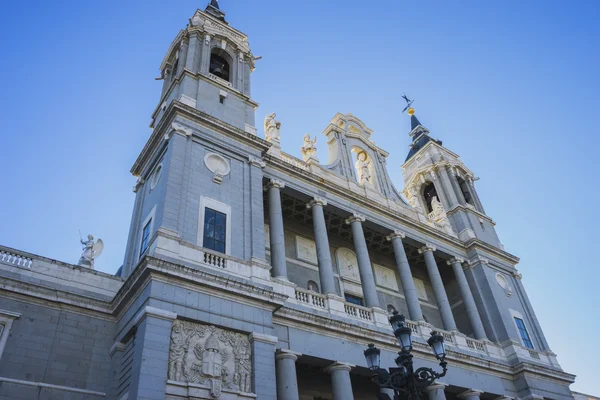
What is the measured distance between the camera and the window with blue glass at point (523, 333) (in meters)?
26.9

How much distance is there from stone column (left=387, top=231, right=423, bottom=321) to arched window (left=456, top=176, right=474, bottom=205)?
10451 millimetres

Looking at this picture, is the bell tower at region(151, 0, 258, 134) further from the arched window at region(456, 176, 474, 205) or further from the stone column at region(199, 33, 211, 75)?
the arched window at region(456, 176, 474, 205)

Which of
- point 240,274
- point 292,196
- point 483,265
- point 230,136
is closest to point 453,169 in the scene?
point 483,265

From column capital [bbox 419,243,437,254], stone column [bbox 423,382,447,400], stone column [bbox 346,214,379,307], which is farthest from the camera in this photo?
column capital [bbox 419,243,437,254]

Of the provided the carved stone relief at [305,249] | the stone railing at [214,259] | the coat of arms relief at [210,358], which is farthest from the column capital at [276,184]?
the coat of arms relief at [210,358]

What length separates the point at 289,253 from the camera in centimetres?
2439

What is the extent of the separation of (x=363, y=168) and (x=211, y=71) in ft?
31.6

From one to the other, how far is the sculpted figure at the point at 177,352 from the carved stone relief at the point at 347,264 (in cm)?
1205

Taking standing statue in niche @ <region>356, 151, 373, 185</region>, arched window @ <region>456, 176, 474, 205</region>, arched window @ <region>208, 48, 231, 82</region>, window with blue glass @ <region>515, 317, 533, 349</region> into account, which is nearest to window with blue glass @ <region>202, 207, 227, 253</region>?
arched window @ <region>208, 48, 231, 82</region>

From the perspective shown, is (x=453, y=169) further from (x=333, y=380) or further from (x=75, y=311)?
(x=75, y=311)

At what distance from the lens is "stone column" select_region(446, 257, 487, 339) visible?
25.3 m

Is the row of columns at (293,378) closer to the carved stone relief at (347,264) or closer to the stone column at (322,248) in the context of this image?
the stone column at (322,248)

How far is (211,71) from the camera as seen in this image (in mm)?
24719

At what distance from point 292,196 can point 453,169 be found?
50.5 feet
